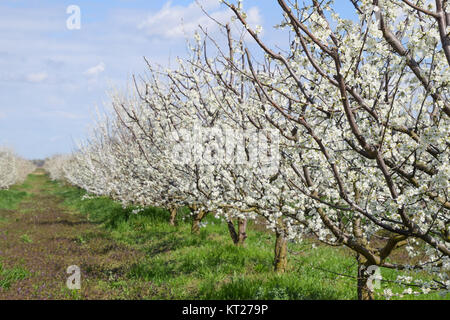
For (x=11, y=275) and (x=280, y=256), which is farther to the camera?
(x=11, y=275)

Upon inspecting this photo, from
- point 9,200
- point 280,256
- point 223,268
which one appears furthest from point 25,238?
point 9,200

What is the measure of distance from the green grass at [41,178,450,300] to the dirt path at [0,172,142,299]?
1.29 feet

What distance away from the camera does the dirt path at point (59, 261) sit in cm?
814

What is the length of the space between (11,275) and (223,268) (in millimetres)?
5122

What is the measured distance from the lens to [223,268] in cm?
891

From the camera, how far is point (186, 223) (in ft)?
47.7

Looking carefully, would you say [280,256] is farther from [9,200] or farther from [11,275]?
[9,200]

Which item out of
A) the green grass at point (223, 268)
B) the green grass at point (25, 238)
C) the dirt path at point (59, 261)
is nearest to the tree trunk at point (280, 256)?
the green grass at point (223, 268)

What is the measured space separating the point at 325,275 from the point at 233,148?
370 centimetres

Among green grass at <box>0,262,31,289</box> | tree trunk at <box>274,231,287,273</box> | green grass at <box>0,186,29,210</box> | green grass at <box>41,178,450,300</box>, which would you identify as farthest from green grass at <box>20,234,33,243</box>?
green grass at <box>0,186,29,210</box>

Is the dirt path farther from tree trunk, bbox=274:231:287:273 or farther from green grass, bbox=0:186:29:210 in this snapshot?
green grass, bbox=0:186:29:210

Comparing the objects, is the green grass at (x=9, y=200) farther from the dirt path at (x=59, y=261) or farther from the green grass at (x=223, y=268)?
the green grass at (x=223, y=268)
